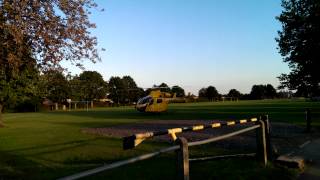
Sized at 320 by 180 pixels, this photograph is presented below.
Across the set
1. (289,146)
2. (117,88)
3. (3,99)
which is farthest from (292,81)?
(117,88)

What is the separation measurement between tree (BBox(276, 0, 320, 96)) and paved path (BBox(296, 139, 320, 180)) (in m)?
23.5

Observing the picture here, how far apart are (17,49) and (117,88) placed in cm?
16236

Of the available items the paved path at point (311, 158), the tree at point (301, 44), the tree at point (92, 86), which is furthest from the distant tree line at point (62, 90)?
the tree at point (301, 44)

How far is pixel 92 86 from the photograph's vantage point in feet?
492

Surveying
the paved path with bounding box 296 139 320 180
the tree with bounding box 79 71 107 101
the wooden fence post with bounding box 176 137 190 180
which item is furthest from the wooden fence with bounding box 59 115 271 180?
the tree with bounding box 79 71 107 101

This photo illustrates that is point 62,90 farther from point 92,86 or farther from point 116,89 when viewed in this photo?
point 116,89

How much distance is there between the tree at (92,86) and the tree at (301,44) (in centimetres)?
9485

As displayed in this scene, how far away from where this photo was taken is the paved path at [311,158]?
11.1 m

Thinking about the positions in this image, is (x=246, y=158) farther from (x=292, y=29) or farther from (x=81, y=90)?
(x=81, y=90)

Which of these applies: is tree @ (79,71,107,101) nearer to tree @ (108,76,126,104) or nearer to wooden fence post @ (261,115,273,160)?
tree @ (108,76,126,104)

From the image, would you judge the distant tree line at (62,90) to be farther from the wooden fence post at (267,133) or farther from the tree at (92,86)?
the wooden fence post at (267,133)

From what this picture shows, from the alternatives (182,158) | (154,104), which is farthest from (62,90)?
(182,158)

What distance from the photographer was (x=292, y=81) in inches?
1805

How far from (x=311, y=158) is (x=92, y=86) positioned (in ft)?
453
